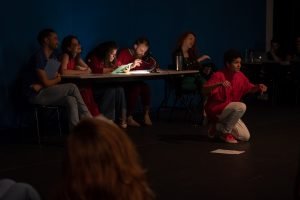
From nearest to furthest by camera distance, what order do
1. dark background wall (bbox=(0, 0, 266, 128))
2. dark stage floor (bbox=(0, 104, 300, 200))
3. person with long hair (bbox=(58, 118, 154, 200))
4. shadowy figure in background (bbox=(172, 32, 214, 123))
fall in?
person with long hair (bbox=(58, 118, 154, 200))
dark stage floor (bbox=(0, 104, 300, 200))
dark background wall (bbox=(0, 0, 266, 128))
shadowy figure in background (bbox=(172, 32, 214, 123))

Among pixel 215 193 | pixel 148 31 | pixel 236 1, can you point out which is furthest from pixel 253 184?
pixel 236 1

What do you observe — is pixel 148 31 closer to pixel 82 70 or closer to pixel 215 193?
pixel 82 70

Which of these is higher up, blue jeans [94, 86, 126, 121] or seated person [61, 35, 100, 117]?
seated person [61, 35, 100, 117]

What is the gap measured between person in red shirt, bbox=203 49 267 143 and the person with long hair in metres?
4.59

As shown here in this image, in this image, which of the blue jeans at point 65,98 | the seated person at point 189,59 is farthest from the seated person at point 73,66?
the seated person at point 189,59

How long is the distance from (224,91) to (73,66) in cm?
170

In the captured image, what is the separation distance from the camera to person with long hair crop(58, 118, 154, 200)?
143 centimetres

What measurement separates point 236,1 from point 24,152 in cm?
587

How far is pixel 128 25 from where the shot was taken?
8.31 meters

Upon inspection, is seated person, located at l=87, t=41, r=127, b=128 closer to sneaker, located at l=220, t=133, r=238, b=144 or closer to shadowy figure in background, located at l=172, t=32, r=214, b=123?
shadowy figure in background, located at l=172, t=32, r=214, b=123

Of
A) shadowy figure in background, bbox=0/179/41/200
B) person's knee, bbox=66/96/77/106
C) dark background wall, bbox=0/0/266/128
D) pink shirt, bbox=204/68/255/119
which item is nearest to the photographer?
shadowy figure in background, bbox=0/179/41/200

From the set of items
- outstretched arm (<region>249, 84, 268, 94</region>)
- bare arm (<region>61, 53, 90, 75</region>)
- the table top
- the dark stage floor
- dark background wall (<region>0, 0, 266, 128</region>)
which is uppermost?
dark background wall (<region>0, 0, 266, 128</region>)

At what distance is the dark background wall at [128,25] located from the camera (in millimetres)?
6875

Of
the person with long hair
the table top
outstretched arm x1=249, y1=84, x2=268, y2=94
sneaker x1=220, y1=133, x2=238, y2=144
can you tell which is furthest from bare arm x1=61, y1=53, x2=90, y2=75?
the person with long hair
